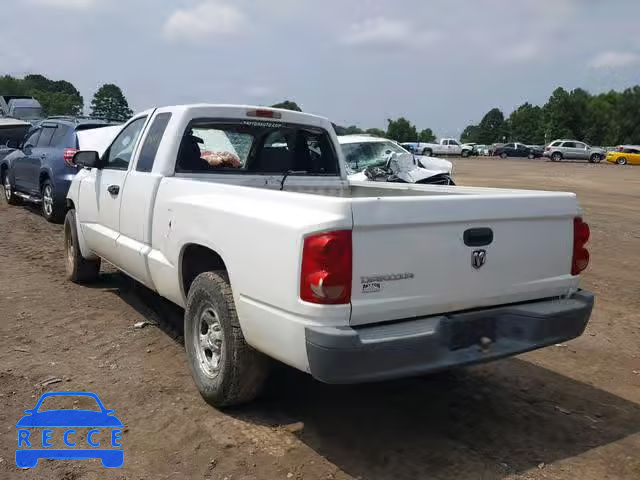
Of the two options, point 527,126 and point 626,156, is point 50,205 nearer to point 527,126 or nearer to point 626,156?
point 626,156

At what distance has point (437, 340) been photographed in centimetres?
328

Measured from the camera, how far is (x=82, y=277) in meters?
7.04

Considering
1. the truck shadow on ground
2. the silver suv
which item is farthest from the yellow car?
the truck shadow on ground

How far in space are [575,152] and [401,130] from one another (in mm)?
43578

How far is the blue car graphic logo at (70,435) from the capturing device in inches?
138

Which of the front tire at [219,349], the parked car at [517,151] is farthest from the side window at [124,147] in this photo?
the parked car at [517,151]

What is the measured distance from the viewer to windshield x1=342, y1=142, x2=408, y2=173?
43.1 feet

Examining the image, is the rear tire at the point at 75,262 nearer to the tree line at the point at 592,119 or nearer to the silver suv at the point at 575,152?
the silver suv at the point at 575,152

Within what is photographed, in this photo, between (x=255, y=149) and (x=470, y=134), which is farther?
(x=470, y=134)

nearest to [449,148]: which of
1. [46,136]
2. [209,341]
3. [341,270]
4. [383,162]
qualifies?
[383,162]

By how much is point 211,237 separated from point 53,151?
8169 millimetres

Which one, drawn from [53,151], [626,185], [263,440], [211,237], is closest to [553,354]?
[263,440]

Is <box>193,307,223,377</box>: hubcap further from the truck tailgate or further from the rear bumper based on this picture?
the truck tailgate

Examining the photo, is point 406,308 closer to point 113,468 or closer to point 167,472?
point 167,472
